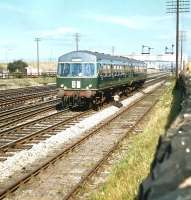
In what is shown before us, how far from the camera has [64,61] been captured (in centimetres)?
2631

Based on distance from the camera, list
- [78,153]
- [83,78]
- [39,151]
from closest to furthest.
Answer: [78,153], [39,151], [83,78]

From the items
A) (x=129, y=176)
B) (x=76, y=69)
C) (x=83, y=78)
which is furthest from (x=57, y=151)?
(x=76, y=69)

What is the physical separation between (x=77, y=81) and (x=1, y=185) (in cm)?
1527

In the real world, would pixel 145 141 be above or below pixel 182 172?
below

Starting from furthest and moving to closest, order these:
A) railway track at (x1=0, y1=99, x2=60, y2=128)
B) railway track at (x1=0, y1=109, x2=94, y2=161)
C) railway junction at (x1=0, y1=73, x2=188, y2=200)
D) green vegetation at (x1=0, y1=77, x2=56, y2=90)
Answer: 1. green vegetation at (x1=0, y1=77, x2=56, y2=90)
2. railway track at (x1=0, y1=99, x2=60, y2=128)
3. railway track at (x1=0, y1=109, x2=94, y2=161)
4. railway junction at (x1=0, y1=73, x2=188, y2=200)

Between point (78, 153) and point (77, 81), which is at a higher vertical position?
point (77, 81)

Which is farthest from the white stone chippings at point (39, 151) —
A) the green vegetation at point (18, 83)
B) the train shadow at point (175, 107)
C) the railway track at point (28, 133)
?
the green vegetation at point (18, 83)

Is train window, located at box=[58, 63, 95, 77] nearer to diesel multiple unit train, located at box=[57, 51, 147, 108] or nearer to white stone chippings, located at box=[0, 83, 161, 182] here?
diesel multiple unit train, located at box=[57, 51, 147, 108]

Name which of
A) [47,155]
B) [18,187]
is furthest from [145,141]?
[18,187]

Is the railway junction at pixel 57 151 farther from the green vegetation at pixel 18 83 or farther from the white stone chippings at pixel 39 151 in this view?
the green vegetation at pixel 18 83

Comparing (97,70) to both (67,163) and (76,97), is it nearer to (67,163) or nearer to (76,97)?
(76,97)

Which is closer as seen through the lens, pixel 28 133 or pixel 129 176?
pixel 129 176

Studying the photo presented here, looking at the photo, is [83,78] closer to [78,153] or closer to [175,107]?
[175,107]

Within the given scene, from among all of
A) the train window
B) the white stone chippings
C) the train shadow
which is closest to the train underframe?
the train window
